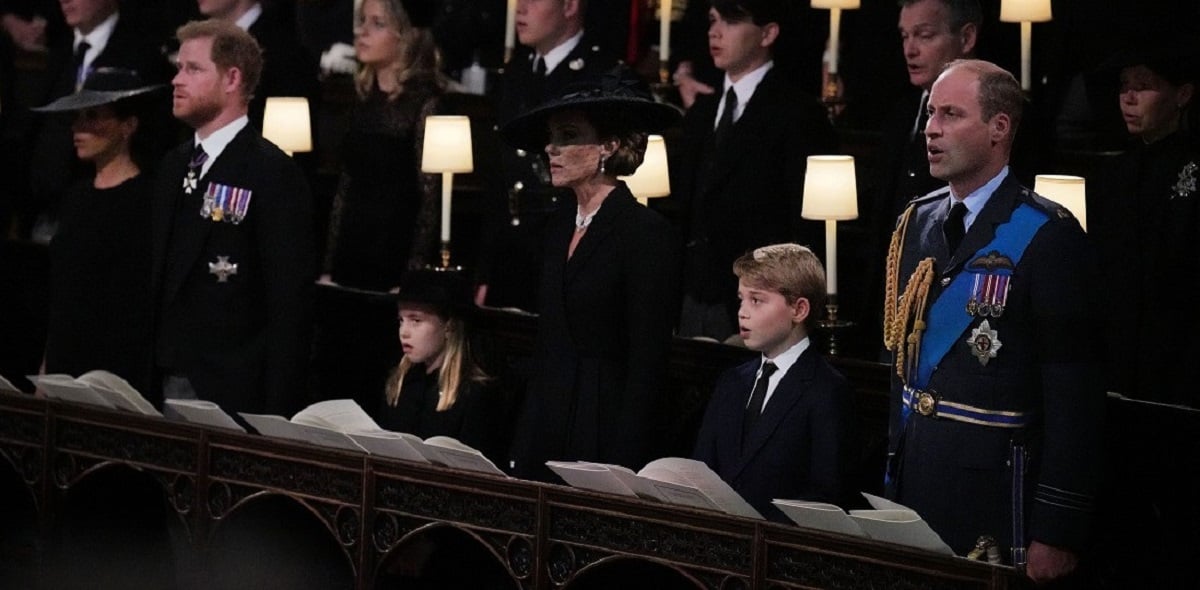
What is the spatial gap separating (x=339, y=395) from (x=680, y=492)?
117 inches

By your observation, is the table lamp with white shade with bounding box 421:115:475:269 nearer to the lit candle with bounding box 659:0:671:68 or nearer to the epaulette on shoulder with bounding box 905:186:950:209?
the lit candle with bounding box 659:0:671:68

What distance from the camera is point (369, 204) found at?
8227mm

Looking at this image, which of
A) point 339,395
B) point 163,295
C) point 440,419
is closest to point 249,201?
point 163,295

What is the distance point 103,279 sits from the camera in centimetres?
695

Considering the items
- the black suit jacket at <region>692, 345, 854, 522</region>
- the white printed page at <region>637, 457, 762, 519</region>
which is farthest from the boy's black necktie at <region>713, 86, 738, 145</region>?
the white printed page at <region>637, 457, 762, 519</region>

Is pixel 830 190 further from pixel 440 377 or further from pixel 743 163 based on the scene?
pixel 440 377

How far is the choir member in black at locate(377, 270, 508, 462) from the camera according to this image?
6.54m

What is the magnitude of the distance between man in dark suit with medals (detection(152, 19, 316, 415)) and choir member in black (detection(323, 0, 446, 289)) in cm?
169

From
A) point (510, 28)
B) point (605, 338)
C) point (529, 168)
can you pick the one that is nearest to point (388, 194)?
point (529, 168)

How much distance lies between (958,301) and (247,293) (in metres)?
2.50

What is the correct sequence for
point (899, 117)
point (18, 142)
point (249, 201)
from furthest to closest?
1. point (18, 142)
2. point (899, 117)
3. point (249, 201)

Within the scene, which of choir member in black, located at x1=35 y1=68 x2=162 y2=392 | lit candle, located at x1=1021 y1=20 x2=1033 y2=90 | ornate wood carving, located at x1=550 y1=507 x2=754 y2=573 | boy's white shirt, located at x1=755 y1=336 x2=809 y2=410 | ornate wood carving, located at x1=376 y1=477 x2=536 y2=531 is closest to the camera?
ornate wood carving, located at x1=550 y1=507 x2=754 y2=573

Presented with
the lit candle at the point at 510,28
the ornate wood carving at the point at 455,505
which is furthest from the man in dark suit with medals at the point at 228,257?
the lit candle at the point at 510,28

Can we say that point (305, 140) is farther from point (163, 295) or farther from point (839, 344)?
point (839, 344)
